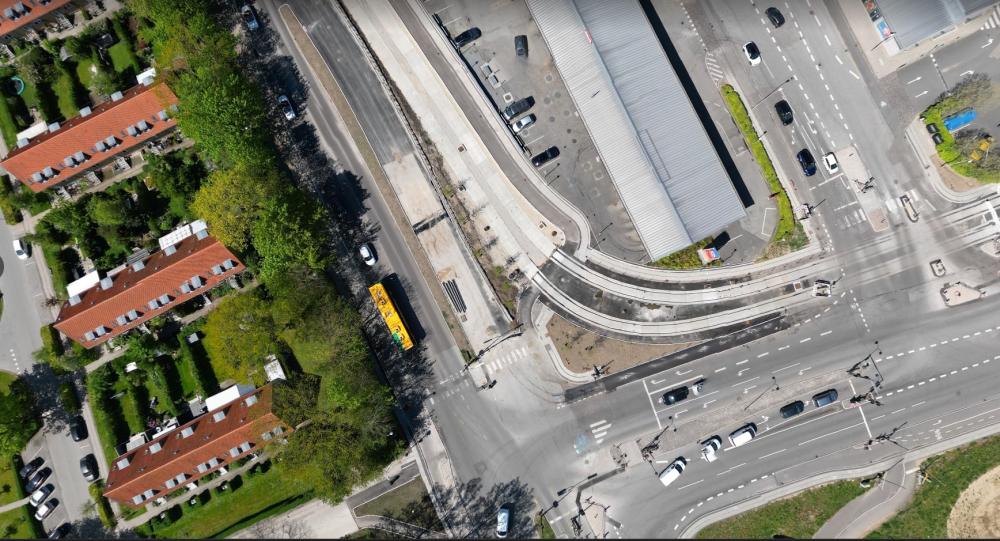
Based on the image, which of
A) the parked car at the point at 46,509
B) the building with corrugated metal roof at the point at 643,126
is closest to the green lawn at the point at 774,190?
the building with corrugated metal roof at the point at 643,126

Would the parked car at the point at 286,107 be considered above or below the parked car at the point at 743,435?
above

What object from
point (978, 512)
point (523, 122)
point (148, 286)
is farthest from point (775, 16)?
point (148, 286)

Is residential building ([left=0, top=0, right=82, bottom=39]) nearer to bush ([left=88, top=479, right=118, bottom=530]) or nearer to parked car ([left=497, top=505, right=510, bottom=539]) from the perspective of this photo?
bush ([left=88, top=479, right=118, bottom=530])

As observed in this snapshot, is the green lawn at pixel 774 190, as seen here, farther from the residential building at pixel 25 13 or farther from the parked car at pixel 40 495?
the parked car at pixel 40 495

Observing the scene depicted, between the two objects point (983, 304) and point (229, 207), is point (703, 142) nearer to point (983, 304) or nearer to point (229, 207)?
point (983, 304)

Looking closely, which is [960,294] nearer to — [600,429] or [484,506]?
[600,429]

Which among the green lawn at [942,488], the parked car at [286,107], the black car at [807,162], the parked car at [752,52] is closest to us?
the green lawn at [942,488]

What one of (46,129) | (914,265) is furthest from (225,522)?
(914,265)
